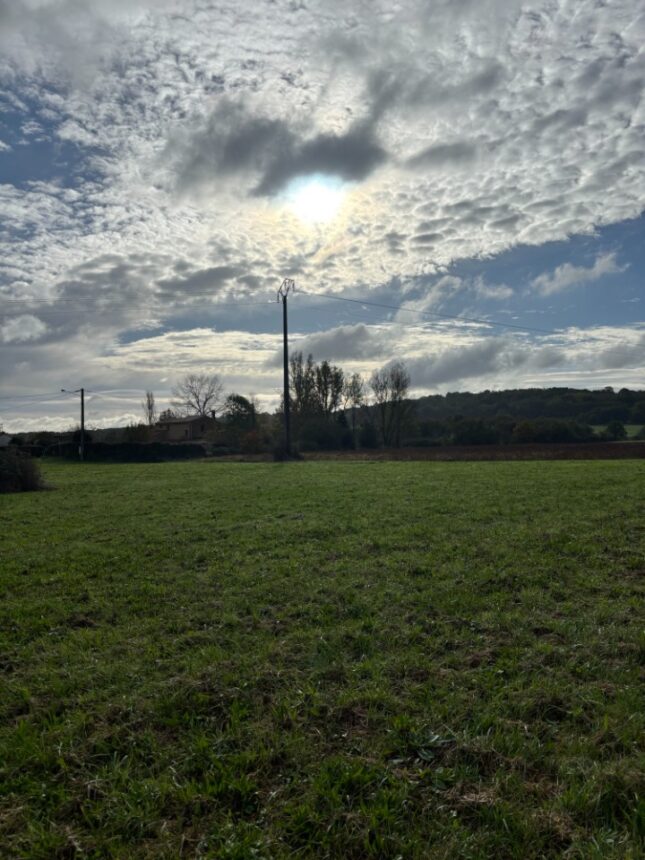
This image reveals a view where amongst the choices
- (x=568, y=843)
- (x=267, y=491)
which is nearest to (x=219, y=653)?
(x=568, y=843)

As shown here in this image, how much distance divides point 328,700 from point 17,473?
2073cm

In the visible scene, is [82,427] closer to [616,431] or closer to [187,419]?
[187,419]

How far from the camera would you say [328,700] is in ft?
13.8

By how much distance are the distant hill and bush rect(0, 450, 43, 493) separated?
48.7 m

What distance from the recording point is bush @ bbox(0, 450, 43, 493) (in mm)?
21125

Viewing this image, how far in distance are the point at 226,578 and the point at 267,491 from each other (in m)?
10.8

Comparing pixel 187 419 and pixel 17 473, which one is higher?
pixel 187 419

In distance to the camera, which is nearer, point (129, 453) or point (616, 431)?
point (616, 431)

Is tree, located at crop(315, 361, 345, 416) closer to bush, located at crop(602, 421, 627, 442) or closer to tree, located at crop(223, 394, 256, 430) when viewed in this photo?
tree, located at crop(223, 394, 256, 430)

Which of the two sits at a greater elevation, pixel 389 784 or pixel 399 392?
pixel 399 392

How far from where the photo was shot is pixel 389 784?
328 centimetres

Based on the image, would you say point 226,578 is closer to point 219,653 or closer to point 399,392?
point 219,653

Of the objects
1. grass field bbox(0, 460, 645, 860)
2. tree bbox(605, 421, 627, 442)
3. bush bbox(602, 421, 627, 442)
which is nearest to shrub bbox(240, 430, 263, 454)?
bush bbox(602, 421, 627, 442)

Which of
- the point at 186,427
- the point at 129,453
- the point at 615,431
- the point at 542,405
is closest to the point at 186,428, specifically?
the point at 186,427
